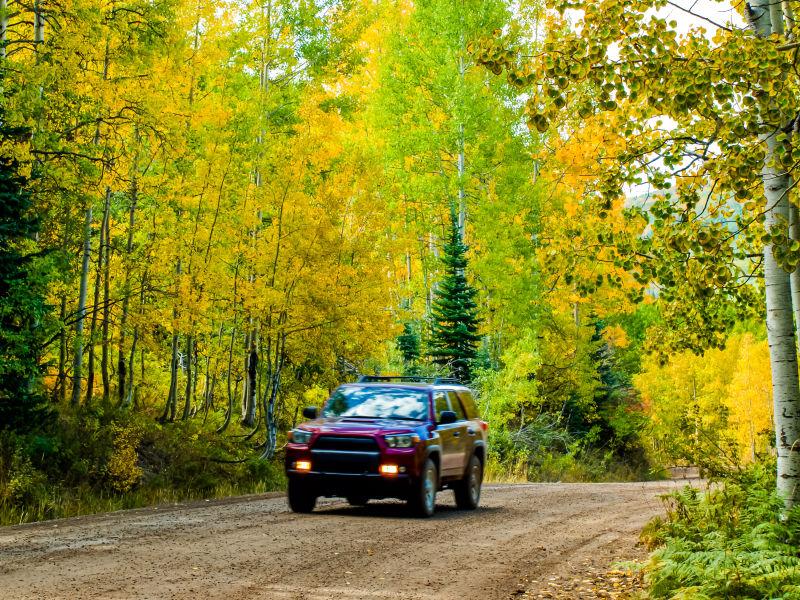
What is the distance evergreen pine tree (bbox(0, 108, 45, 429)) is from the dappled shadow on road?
520 cm

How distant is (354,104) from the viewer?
35.5 m

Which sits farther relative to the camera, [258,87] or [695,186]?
[258,87]

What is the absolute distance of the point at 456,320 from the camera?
36.5m

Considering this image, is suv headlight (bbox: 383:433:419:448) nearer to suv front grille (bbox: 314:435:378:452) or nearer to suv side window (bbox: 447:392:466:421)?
suv front grille (bbox: 314:435:378:452)

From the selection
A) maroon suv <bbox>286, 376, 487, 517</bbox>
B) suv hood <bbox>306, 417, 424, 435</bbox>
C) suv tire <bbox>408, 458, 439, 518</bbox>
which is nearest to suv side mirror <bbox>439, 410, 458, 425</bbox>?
maroon suv <bbox>286, 376, 487, 517</bbox>

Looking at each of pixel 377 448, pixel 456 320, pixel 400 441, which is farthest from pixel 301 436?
pixel 456 320

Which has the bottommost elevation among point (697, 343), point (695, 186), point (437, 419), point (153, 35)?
point (437, 419)

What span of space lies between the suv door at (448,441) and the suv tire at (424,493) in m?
0.59

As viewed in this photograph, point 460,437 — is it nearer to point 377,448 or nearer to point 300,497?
point 377,448

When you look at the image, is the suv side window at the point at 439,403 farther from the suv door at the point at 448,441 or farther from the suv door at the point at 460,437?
the suv door at the point at 460,437

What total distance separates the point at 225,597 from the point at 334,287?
16.8m

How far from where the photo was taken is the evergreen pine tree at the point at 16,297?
15.2 metres

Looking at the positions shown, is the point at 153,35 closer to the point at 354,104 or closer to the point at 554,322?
the point at 354,104

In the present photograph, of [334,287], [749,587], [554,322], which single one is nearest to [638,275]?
[749,587]
